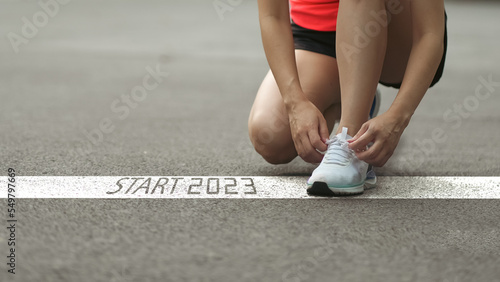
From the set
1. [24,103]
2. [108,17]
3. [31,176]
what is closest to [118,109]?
[24,103]

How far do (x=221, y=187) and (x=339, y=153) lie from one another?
1.36 ft

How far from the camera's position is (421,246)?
163 centimetres

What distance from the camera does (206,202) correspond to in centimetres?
200

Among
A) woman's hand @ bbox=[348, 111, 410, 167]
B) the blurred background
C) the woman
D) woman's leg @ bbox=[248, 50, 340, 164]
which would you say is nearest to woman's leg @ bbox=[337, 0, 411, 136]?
the woman

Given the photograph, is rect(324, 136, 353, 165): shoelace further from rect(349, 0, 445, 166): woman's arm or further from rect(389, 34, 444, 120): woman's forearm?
rect(389, 34, 444, 120): woman's forearm

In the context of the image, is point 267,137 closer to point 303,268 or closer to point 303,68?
point 303,68

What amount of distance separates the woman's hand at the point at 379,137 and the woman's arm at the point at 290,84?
12cm

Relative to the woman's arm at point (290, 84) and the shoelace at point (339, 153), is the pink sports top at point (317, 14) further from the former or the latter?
the shoelace at point (339, 153)

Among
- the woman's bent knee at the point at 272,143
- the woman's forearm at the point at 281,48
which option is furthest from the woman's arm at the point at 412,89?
the woman's bent knee at the point at 272,143

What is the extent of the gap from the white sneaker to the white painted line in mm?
42

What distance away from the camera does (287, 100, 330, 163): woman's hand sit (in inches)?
81.7

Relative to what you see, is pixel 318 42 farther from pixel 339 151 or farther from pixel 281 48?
pixel 339 151

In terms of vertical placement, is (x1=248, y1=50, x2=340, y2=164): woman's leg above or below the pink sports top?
below

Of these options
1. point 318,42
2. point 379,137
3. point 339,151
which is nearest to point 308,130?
point 339,151
